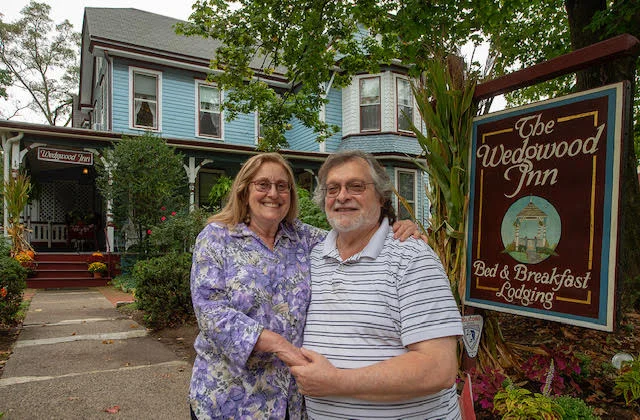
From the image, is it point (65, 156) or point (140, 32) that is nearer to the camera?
point (65, 156)

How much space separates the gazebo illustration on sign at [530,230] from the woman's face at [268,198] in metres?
1.38

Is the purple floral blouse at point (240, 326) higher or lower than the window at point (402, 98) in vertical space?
lower

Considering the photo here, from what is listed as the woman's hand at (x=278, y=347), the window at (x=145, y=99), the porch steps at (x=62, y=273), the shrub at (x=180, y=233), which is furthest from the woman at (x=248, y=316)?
the window at (x=145, y=99)

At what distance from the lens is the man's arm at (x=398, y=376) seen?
146 centimetres

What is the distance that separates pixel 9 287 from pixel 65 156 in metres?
6.47

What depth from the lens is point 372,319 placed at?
5.28 feet

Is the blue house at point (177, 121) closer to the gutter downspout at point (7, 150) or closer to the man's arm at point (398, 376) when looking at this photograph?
the gutter downspout at point (7, 150)

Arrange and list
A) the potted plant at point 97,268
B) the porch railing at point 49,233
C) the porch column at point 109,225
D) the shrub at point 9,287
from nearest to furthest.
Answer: the shrub at point 9,287
the porch column at point 109,225
the potted plant at point 97,268
the porch railing at point 49,233

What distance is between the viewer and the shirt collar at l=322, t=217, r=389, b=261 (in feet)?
5.74

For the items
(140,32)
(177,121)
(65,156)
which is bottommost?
(65,156)

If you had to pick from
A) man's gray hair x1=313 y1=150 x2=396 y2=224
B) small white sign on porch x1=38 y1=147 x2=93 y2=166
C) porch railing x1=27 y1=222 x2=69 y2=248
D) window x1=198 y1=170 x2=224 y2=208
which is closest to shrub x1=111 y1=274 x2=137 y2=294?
small white sign on porch x1=38 y1=147 x2=93 y2=166

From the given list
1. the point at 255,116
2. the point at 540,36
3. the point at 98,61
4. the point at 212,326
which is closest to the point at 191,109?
the point at 255,116

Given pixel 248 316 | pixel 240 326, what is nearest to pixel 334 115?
pixel 248 316

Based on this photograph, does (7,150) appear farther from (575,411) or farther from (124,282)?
(575,411)
